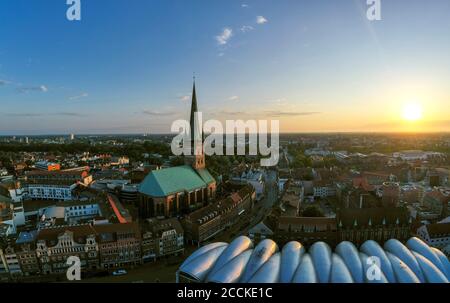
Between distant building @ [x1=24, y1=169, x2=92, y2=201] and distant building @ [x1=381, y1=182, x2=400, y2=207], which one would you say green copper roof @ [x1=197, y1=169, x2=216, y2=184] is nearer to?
distant building @ [x1=24, y1=169, x2=92, y2=201]

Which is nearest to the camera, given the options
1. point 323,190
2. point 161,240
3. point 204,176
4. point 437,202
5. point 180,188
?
point 161,240

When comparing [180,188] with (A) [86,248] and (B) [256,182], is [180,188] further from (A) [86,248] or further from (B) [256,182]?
(B) [256,182]

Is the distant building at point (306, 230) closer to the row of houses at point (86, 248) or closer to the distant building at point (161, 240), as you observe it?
the distant building at point (161, 240)

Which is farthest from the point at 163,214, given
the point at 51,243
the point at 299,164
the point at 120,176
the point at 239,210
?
the point at 299,164

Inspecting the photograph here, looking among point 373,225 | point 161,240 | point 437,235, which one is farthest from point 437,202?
point 161,240

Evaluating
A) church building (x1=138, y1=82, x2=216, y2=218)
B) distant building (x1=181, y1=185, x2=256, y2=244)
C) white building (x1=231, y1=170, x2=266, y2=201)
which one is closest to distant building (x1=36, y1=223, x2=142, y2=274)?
distant building (x1=181, y1=185, x2=256, y2=244)
